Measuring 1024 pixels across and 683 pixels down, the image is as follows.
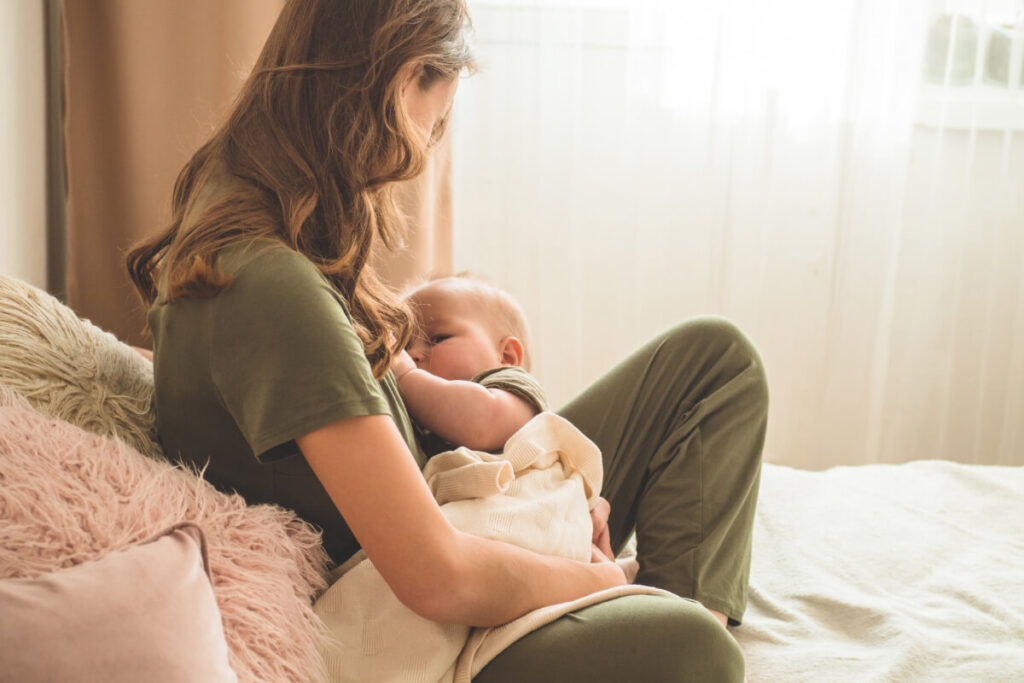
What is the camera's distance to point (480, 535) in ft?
3.17

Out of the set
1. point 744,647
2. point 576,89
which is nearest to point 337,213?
point 744,647

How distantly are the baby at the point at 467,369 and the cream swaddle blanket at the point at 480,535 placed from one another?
10 centimetres

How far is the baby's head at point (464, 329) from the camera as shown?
137 centimetres

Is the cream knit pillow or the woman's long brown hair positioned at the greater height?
the woman's long brown hair

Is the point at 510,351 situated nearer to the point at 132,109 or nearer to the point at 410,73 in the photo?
the point at 410,73

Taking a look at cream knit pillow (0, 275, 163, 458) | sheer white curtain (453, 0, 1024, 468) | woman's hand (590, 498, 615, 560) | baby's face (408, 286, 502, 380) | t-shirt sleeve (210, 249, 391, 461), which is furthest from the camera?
sheer white curtain (453, 0, 1024, 468)

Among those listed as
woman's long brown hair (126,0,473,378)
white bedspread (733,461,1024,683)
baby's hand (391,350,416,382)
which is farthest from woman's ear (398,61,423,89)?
white bedspread (733,461,1024,683)

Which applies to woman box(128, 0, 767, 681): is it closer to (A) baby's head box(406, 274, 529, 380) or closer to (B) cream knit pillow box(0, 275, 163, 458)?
(B) cream knit pillow box(0, 275, 163, 458)

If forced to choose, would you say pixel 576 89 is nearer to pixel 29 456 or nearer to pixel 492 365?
pixel 492 365

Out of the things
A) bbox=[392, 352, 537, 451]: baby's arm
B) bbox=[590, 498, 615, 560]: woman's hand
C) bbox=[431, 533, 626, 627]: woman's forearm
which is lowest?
bbox=[590, 498, 615, 560]: woman's hand

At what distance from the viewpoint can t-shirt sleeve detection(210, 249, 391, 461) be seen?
2.68 feet

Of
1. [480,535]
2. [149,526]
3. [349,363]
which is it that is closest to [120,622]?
[149,526]

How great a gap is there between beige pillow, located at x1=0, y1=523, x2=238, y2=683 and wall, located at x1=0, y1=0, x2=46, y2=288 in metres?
1.02

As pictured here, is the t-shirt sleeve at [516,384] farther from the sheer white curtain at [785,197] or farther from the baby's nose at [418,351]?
the sheer white curtain at [785,197]
